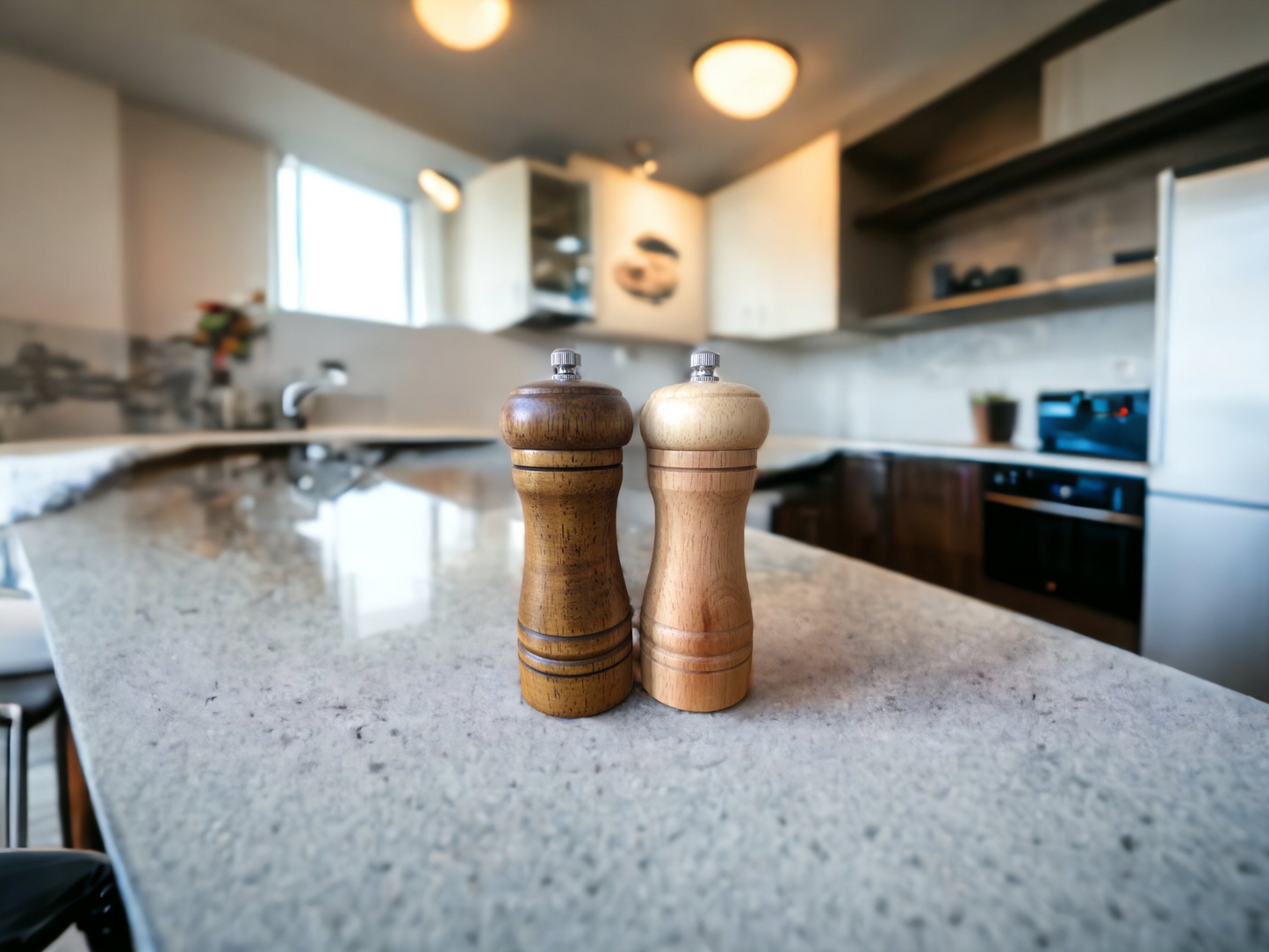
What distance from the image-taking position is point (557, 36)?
1.94m

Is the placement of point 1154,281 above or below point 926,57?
below

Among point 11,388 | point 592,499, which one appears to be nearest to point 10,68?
point 11,388

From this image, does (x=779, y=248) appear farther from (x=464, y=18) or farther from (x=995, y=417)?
(x=464, y=18)

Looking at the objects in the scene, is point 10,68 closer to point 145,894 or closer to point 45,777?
point 45,777

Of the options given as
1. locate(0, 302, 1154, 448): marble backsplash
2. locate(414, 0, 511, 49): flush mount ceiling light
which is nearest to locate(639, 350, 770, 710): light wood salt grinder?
locate(0, 302, 1154, 448): marble backsplash

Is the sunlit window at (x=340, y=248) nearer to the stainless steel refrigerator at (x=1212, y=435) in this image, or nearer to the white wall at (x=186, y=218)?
the white wall at (x=186, y=218)

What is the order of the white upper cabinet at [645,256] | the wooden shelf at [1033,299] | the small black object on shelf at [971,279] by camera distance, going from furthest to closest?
the white upper cabinet at [645,256] < the small black object on shelf at [971,279] < the wooden shelf at [1033,299]

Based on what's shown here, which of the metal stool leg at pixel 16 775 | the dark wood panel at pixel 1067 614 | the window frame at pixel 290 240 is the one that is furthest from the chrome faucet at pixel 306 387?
the dark wood panel at pixel 1067 614

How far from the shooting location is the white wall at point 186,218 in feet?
6.75

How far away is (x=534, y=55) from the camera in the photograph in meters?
2.04

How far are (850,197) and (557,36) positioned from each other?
146cm

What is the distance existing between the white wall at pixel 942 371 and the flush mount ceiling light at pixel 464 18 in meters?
1.91

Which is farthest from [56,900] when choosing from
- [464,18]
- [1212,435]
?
[1212,435]

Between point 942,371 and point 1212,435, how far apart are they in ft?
4.19
